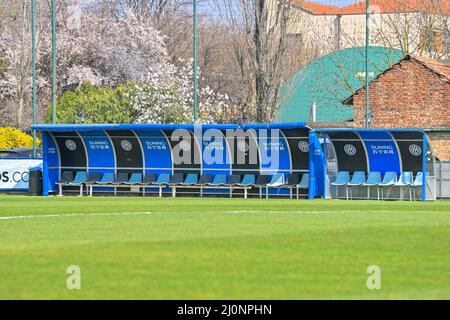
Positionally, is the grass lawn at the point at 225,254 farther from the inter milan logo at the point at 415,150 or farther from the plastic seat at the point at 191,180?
the plastic seat at the point at 191,180

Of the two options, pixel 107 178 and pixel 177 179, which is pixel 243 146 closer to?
pixel 177 179

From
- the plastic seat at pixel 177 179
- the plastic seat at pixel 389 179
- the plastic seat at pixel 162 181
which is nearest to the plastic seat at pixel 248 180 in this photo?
the plastic seat at pixel 177 179

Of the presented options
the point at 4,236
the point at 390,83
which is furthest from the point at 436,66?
the point at 4,236

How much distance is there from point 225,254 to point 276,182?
24.2 meters

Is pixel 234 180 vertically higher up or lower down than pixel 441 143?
lower down

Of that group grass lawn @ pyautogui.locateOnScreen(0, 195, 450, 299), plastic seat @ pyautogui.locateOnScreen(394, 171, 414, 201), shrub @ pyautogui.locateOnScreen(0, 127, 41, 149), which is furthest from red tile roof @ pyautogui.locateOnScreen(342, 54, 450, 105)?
grass lawn @ pyautogui.locateOnScreen(0, 195, 450, 299)

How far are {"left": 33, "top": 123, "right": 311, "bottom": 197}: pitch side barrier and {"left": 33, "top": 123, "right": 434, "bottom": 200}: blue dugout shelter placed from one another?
1.4 inches

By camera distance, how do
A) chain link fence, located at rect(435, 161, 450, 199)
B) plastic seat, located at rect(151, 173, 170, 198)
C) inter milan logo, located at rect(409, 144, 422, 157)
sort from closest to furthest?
inter milan logo, located at rect(409, 144, 422, 157) < chain link fence, located at rect(435, 161, 450, 199) < plastic seat, located at rect(151, 173, 170, 198)

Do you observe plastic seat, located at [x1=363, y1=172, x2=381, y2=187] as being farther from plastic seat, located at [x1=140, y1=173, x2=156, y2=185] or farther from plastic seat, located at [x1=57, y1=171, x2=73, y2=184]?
plastic seat, located at [x1=57, y1=171, x2=73, y2=184]

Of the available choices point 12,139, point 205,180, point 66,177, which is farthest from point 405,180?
point 12,139

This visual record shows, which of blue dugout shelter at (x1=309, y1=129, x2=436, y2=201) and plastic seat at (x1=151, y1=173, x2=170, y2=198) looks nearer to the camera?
blue dugout shelter at (x1=309, y1=129, x2=436, y2=201)

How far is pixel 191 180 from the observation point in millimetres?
43875

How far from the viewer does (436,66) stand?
59.2 m

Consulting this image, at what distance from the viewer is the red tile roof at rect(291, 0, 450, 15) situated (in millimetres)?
81250
